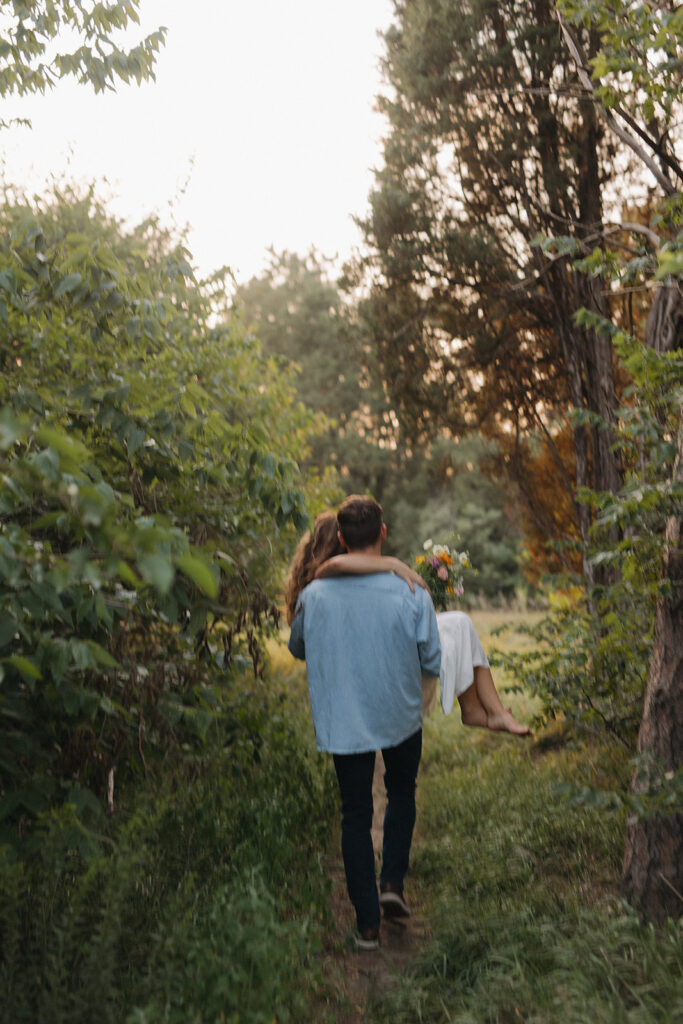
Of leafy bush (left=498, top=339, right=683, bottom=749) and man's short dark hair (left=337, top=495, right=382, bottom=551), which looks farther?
man's short dark hair (left=337, top=495, right=382, bottom=551)

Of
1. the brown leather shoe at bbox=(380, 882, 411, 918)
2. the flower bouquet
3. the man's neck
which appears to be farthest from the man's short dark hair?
the brown leather shoe at bbox=(380, 882, 411, 918)

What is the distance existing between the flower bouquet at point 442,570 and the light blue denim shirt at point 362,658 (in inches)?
38.5

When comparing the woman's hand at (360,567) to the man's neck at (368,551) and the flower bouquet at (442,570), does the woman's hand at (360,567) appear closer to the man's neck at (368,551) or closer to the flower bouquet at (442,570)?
the man's neck at (368,551)

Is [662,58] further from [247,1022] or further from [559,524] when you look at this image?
[559,524]

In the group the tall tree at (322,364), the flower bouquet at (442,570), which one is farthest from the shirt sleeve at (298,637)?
the tall tree at (322,364)

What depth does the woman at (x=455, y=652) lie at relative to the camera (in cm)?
409

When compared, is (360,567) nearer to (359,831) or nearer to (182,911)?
(359,831)

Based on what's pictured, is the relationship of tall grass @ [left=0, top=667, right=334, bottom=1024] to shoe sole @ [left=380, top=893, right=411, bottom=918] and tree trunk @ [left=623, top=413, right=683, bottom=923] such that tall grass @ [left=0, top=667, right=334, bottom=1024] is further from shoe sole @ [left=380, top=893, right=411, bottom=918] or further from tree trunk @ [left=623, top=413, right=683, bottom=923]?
tree trunk @ [left=623, top=413, right=683, bottom=923]

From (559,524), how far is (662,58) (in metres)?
4.85

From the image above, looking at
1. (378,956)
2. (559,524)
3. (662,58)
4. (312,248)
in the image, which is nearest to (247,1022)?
(378,956)

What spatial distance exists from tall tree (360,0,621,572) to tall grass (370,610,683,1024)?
2.81m

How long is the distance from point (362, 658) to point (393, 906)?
1.27 metres

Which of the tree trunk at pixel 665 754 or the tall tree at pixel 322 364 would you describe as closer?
the tree trunk at pixel 665 754

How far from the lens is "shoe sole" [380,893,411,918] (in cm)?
374
